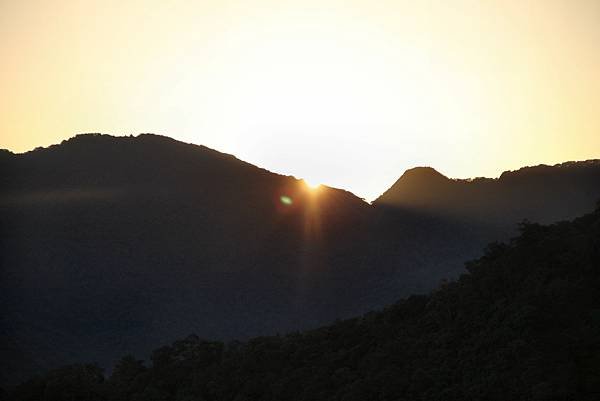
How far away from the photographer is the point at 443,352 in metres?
27.1

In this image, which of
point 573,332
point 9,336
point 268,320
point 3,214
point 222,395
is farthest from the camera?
point 3,214

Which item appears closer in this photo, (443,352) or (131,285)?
(443,352)

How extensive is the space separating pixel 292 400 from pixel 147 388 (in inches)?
272

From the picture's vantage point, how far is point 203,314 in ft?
557

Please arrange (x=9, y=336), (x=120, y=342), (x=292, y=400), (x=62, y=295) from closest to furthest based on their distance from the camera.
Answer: (x=292, y=400) → (x=9, y=336) → (x=120, y=342) → (x=62, y=295)

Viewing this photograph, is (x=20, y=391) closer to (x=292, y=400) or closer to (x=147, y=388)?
(x=147, y=388)

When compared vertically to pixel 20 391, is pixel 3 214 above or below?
above

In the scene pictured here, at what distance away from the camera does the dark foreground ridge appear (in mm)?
23922

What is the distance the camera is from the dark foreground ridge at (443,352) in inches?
942

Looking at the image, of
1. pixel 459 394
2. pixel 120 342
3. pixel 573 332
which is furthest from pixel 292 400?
pixel 120 342

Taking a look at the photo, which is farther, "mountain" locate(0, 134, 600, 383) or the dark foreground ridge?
"mountain" locate(0, 134, 600, 383)

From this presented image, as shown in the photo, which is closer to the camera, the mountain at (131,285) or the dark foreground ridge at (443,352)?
the dark foreground ridge at (443,352)

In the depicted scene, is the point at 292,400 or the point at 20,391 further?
the point at 20,391


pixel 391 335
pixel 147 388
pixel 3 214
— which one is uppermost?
pixel 3 214
